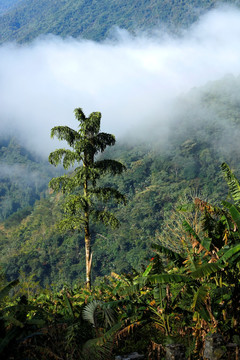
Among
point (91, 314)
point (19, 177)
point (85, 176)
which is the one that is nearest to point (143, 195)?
point (85, 176)

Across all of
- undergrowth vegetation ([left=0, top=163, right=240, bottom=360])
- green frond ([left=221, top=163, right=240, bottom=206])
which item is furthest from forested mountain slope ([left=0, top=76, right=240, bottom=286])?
undergrowth vegetation ([left=0, top=163, right=240, bottom=360])

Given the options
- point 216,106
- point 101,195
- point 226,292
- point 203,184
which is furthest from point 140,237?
point 216,106

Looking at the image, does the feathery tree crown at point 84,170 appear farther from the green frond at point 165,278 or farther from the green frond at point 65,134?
the green frond at point 165,278

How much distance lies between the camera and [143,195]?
78875mm

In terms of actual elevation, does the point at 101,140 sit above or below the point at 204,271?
above

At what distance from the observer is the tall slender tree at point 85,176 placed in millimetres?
9609

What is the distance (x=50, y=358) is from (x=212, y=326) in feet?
7.75

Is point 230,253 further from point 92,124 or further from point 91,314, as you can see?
point 92,124

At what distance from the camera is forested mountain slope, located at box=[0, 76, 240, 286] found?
2403 inches

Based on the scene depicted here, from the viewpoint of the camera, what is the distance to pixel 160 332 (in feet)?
20.9

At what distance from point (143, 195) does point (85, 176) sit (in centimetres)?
6953

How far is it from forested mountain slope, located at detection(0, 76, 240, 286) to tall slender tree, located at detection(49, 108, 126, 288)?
2614 centimetres

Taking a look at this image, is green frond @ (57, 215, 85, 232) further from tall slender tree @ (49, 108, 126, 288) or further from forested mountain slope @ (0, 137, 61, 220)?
forested mountain slope @ (0, 137, 61, 220)

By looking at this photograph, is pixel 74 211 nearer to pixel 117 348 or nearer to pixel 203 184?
pixel 117 348
